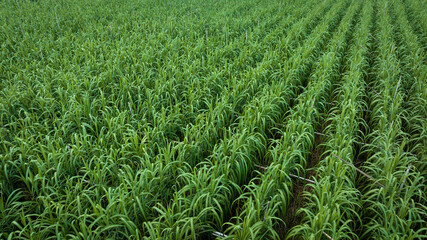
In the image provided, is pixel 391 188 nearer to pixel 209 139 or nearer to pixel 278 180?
pixel 278 180

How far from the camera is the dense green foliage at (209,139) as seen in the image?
7.80 ft

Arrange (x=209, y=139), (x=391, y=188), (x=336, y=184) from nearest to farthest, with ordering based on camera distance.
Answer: (x=336, y=184) < (x=391, y=188) < (x=209, y=139)

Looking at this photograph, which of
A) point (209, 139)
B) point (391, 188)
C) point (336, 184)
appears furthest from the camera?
point (209, 139)

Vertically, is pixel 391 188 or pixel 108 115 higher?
pixel 108 115

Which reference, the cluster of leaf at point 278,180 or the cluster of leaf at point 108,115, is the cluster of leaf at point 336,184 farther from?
the cluster of leaf at point 108,115

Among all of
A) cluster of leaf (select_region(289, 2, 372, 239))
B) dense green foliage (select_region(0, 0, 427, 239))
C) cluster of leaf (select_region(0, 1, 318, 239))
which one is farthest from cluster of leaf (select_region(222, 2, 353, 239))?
cluster of leaf (select_region(0, 1, 318, 239))

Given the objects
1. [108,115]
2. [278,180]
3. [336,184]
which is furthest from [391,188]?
[108,115]

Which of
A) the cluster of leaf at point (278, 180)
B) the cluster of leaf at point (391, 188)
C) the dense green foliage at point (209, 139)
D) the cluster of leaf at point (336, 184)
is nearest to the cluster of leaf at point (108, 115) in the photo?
the dense green foliage at point (209, 139)

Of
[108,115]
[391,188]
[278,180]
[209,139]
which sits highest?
[108,115]

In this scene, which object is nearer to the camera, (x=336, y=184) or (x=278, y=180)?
(x=336, y=184)

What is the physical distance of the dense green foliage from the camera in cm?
238

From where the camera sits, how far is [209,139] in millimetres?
3402

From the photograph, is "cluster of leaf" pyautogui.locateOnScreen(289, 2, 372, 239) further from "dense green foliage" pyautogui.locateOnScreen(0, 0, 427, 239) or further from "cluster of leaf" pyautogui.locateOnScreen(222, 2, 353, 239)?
"cluster of leaf" pyautogui.locateOnScreen(222, 2, 353, 239)

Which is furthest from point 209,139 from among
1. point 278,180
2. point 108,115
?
point 108,115
